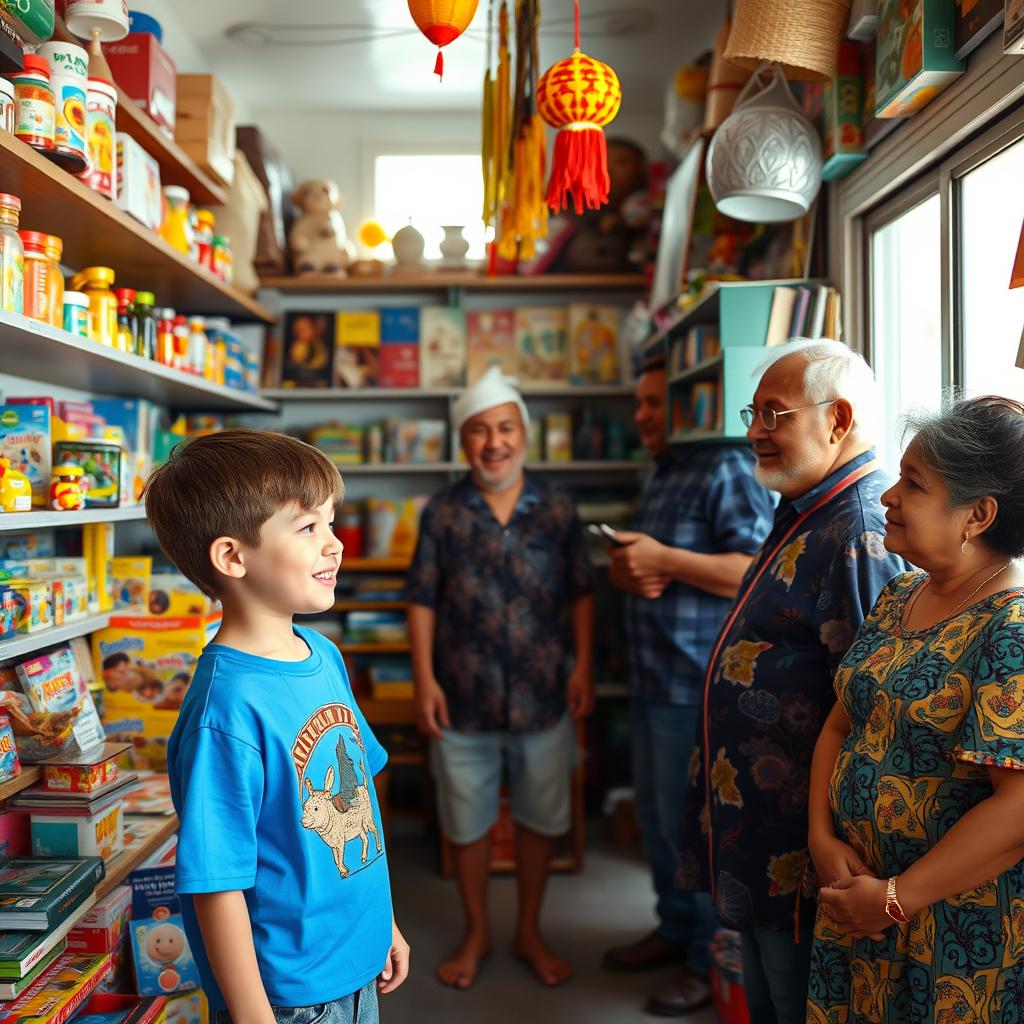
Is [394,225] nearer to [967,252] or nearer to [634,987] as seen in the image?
[967,252]

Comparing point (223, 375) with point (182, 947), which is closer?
point (182, 947)

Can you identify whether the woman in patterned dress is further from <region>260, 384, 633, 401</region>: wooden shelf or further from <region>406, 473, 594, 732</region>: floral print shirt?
<region>260, 384, 633, 401</region>: wooden shelf

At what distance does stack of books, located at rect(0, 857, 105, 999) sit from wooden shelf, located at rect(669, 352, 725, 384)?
183cm

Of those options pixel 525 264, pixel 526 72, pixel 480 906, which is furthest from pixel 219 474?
pixel 525 264

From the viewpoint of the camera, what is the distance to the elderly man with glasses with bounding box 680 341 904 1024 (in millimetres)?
1622

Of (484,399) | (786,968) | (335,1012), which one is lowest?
(786,968)

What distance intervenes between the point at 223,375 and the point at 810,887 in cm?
239

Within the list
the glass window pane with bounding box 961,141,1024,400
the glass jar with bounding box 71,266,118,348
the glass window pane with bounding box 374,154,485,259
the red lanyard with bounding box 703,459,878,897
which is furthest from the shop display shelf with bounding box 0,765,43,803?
the glass window pane with bounding box 374,154,485,259

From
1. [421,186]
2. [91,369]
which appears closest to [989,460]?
[91,369]

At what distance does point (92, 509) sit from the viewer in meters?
2.06

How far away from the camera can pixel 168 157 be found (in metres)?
2.57

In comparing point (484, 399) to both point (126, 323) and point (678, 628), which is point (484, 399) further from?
point (126, 323)

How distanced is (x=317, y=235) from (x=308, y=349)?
0.48m

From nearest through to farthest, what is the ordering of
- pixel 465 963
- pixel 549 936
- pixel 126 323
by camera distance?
pixel 126 323 → pixel 465 963 → pixel 549 936
